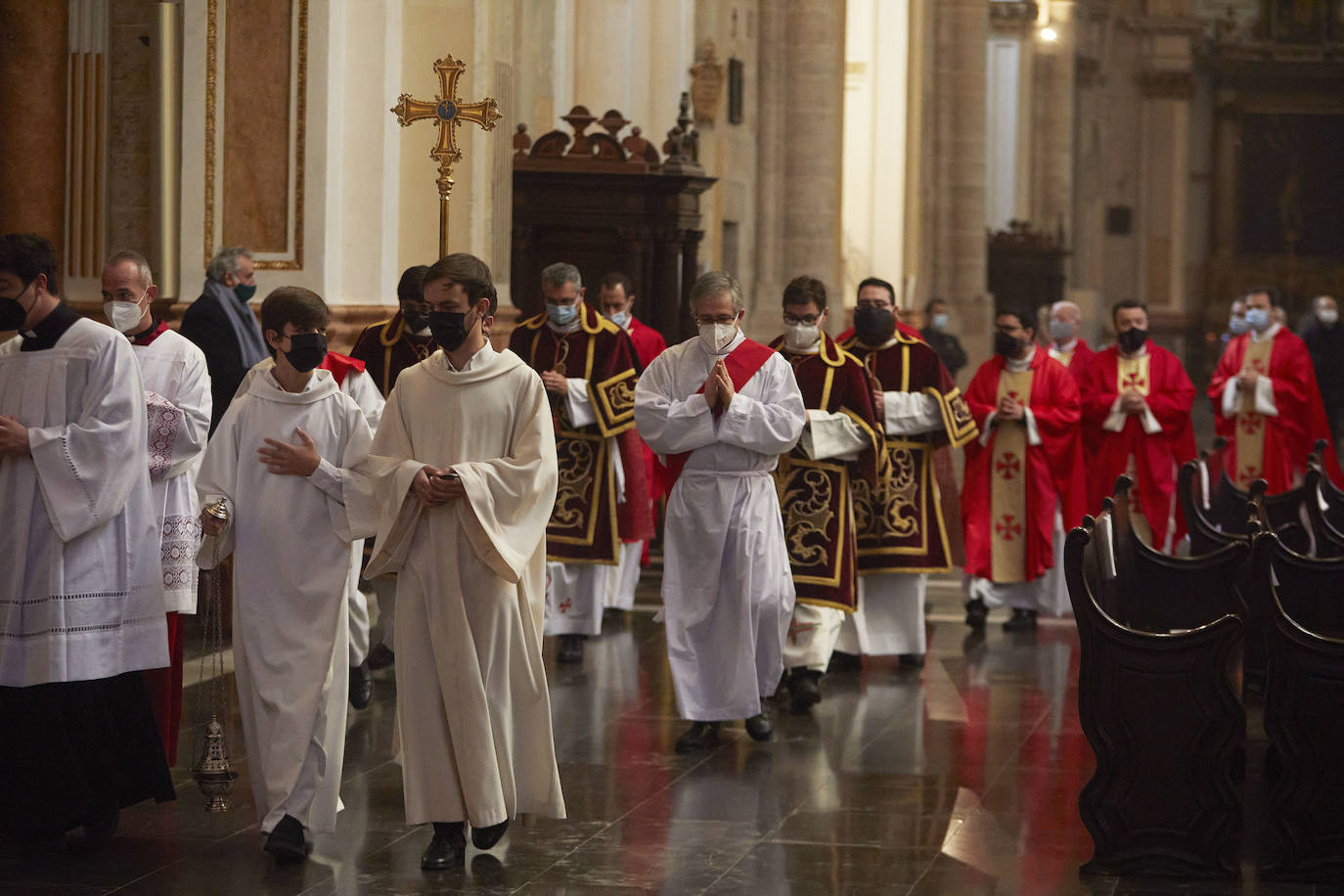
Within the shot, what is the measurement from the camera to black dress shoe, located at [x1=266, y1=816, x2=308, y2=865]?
19.2 ft

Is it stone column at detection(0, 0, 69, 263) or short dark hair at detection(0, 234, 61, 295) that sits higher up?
stone column at detection(0, 0, 69, 263)

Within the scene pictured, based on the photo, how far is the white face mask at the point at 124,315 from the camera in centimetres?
659

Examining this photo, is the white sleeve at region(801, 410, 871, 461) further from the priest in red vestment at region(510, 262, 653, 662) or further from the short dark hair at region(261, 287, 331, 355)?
the short dark hair at region(261, 287, 331, 355)

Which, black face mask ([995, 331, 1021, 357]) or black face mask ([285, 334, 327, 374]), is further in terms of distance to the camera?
black face mask ([995, 331, 1021, 357])

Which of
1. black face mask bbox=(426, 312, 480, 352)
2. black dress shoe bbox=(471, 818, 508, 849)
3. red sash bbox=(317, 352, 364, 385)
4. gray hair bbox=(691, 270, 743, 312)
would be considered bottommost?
black dress shoe bbox=(471, 818, 508, 849)

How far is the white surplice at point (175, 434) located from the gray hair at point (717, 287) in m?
1.95

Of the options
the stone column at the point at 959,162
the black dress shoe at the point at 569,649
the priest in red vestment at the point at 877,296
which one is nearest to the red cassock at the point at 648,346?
the black dress shoe at the point at 569,649

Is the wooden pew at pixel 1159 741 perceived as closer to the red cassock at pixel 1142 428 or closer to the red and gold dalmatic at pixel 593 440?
the red and gold dalmatic at pixel 593 440

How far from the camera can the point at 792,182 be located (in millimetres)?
19453

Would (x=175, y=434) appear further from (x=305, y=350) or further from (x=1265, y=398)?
(x=1265, y=398)

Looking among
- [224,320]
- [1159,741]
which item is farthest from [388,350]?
[1159,741]

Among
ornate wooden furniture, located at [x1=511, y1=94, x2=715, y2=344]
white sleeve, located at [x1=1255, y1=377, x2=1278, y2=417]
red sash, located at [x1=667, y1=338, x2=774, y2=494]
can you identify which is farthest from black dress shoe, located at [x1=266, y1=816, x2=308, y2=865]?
white sleeve, located at [x1=1255, y1=377, x2=1278, y2=417]

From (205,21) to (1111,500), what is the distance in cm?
520

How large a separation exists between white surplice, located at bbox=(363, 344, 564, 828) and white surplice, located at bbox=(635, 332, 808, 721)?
1.79 m
